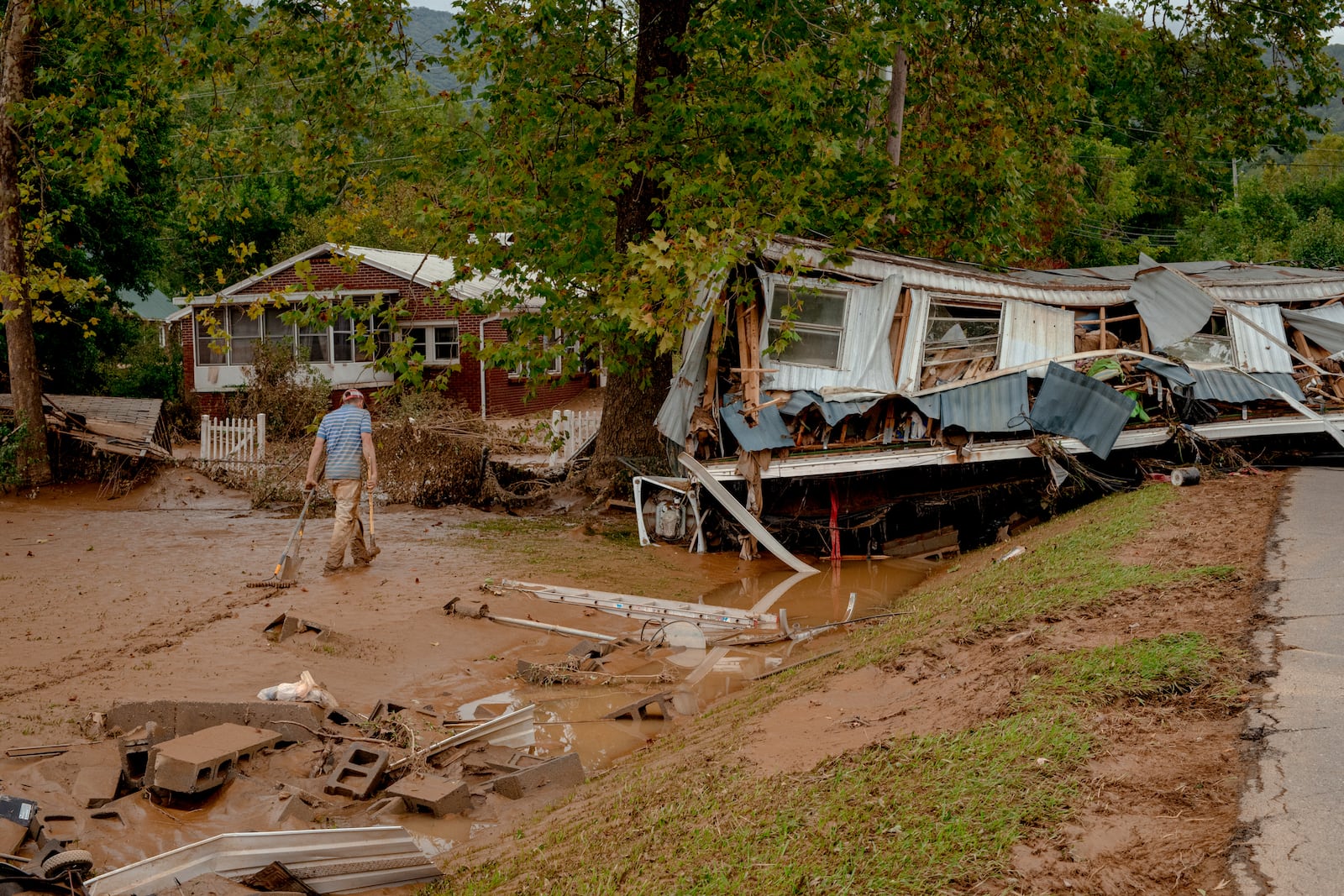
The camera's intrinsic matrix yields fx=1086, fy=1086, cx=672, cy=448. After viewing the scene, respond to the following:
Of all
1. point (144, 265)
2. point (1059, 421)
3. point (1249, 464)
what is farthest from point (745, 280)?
point (144, 265)

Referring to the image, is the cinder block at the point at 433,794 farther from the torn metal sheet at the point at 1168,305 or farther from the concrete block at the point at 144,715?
the torn metal sheet at the point at 1168,305

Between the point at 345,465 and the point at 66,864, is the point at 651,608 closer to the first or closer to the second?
the point at 345,465

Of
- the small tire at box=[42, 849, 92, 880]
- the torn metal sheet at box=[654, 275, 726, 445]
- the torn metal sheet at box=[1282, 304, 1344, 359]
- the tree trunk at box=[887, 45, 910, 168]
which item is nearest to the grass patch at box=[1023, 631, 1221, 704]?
the small tire at box=[42, 849, 92, 880]

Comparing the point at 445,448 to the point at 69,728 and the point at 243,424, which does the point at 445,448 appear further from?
the point at 69,728

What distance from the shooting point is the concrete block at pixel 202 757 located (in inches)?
244

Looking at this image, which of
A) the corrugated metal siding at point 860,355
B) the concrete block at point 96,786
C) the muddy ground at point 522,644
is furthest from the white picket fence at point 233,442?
the concrete block at point 96,786

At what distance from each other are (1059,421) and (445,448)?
969cm

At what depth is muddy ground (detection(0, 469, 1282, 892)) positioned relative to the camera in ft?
15.3

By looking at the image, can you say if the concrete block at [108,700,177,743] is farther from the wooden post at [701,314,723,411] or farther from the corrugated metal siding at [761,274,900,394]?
the corrugated metal siding at [761,274,900,394]

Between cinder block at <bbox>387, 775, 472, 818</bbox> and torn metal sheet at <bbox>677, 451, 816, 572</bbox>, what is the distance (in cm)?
818

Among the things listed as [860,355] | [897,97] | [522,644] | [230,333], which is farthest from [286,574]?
[230,333]

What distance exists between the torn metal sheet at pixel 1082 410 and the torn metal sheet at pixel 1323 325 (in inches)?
152

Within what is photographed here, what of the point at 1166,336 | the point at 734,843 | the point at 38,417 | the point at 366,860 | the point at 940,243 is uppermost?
the point at 940,243

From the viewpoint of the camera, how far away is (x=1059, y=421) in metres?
15.1
